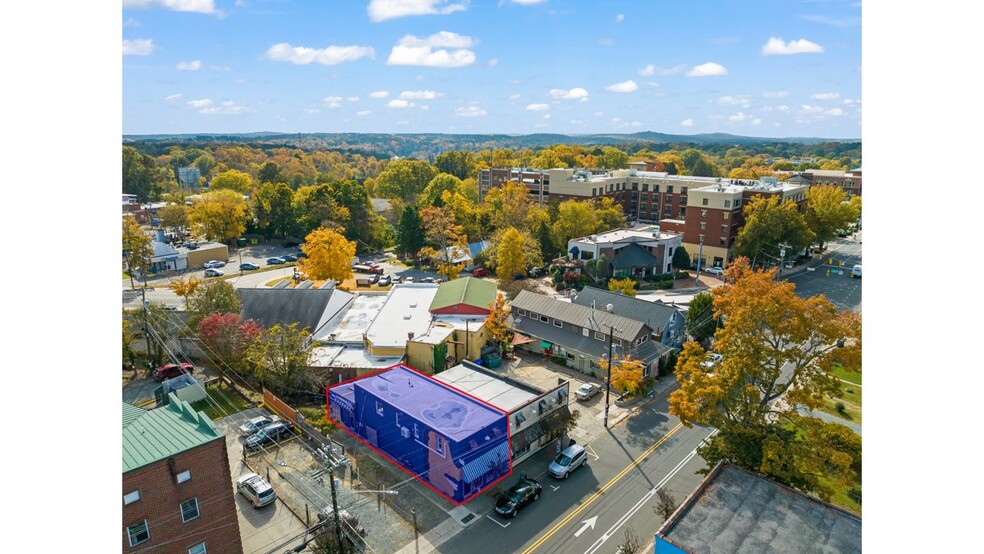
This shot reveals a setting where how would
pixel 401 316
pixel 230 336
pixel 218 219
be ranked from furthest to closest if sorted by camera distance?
pixel 218 219 → pixel 401 316 → pixel 230 336

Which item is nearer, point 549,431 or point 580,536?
point 580,536

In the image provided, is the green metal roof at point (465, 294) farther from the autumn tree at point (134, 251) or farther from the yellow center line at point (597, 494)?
the autumn tree at point (134, 251)

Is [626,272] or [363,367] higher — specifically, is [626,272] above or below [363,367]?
above

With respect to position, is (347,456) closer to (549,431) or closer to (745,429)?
(549,431)

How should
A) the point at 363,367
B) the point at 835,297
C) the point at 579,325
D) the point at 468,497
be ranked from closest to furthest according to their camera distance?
the point at 468,497 → the point at 363,367 → the point at 579,325 → the point at 835,297

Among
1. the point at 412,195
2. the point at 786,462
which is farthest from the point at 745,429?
the point at 412,195

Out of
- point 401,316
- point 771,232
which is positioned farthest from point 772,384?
point 771,232

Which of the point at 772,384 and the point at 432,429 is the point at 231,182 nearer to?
the point at 432,429

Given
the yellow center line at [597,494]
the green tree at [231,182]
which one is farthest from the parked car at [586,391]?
the green tree at [231,182]
